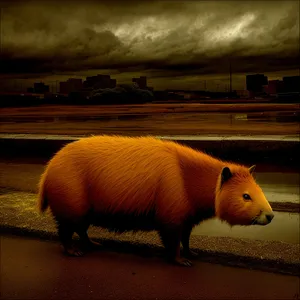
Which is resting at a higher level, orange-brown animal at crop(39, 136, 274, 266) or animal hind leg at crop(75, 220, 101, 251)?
orange-brown animal at crop(39, 136, 274, 266)

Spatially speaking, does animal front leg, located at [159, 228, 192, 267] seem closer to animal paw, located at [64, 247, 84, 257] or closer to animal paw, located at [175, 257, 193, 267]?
animal paw, located at [175, 257, 193, 267]

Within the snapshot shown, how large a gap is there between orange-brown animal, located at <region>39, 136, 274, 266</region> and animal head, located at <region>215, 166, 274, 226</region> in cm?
3

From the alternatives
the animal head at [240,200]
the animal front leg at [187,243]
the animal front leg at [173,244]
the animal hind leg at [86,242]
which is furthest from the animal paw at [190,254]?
the animal hind leg at [86,242]

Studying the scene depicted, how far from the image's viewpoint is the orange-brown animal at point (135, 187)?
330 centimetres

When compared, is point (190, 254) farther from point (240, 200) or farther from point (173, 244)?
point (240, 200)

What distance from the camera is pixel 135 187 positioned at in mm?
3354

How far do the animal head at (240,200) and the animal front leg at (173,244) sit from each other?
39 cm

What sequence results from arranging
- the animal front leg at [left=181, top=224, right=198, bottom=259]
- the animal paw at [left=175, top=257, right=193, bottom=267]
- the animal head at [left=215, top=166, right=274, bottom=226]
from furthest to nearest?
the animal front leg at [left=181, top=224, right=198, bottom=259] → the animal paw at [left=175, top=257, right=193, bottom=267] → the animal head at [left=215, top=166, right=274, bottom=226]

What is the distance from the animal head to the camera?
9.62 feet

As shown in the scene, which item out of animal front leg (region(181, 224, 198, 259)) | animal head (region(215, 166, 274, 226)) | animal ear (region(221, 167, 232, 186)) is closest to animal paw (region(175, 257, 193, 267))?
animal front leg (region(181, 224, 198, 259))

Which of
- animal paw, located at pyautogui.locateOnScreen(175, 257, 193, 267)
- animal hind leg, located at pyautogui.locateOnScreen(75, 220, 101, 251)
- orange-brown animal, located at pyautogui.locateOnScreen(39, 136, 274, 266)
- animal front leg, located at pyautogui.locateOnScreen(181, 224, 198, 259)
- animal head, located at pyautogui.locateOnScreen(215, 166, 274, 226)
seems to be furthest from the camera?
animal hind leg, located at pyautogui.locateOnScreen(75, 220, 101, 251)

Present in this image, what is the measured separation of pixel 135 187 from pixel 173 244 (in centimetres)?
51

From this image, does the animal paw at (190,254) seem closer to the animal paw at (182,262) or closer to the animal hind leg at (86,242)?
the animal paw at (182,262)

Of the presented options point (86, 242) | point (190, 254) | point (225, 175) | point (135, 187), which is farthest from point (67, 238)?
point (225, 175)
